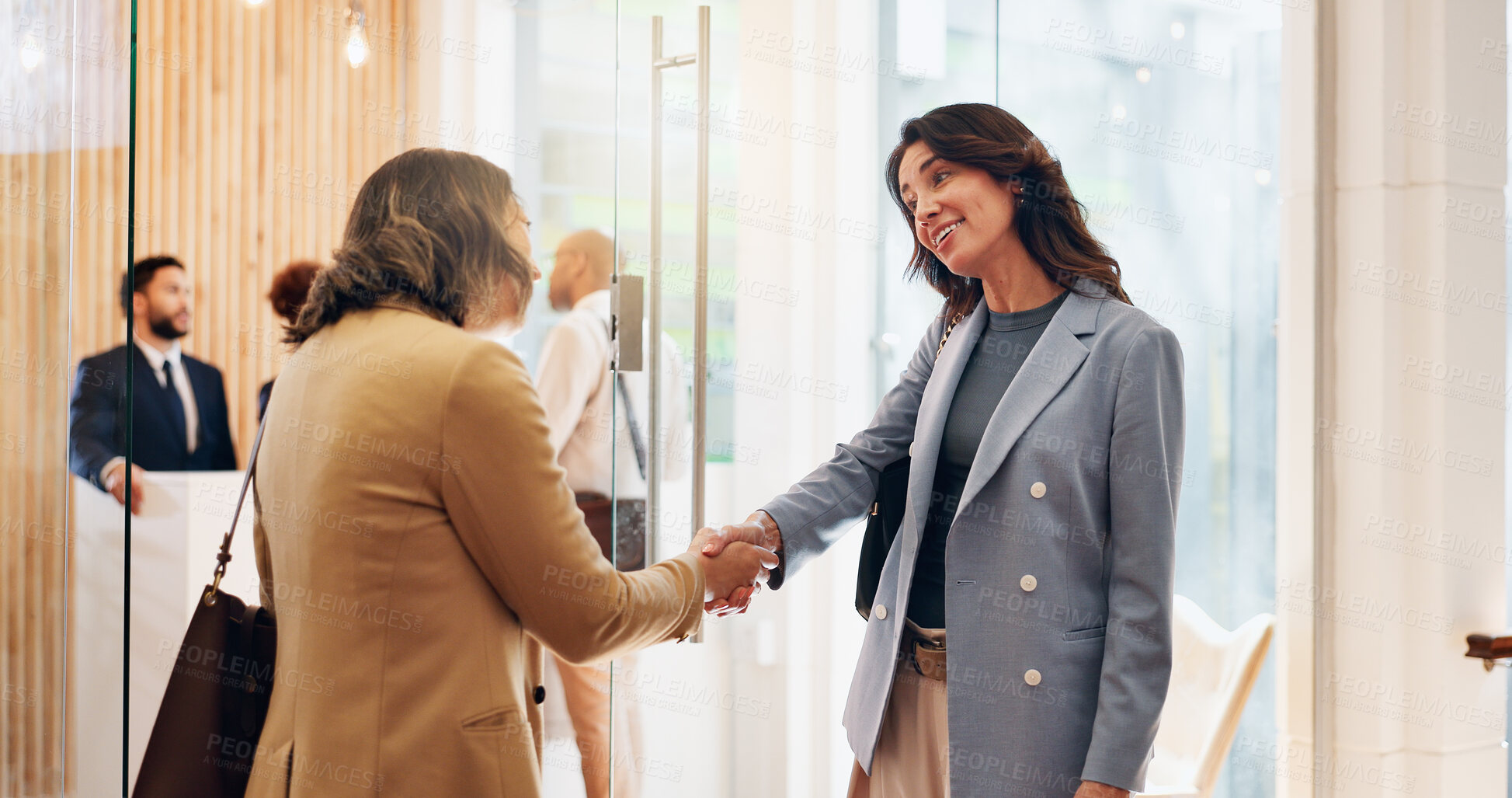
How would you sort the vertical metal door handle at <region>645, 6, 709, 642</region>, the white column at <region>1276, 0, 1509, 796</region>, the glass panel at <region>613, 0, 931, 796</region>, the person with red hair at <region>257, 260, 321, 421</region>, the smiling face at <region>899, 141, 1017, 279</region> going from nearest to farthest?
the person with red hair at <region>257, 260, 321, 421</region> < the smiling face at <region>899, 141, 1017, 279</region> < the vertical metal door handle at <region>645, 6, 709, 642</region> < the white column at <region>1276, 0, 1509, 796</region> < the glass panel at <region>613, 0, 931, 796</region>

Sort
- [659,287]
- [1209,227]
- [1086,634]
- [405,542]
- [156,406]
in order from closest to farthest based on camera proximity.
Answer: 1. [405,542]
2. [1086,634]
3. [156,406]
4. [659,287]
5. [1209,227]

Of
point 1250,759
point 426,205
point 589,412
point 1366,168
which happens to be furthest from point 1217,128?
point 426,205

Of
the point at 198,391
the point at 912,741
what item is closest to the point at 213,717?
the point at 198,391

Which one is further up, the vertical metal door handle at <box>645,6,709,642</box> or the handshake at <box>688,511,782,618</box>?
the vertical metal door handle at <box>645,6,709,642</box>

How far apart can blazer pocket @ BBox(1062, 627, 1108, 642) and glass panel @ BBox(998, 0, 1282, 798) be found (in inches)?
54.1

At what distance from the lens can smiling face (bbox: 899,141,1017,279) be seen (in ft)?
5.59

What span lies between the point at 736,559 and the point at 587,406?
374 mm

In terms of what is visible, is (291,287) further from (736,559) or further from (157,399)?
(736,559)

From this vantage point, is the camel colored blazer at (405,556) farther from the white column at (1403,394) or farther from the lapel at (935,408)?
the white column at (1403,394)

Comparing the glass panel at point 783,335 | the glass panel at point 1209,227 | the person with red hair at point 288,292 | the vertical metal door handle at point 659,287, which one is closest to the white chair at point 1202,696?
the glass panel at point 1209,227

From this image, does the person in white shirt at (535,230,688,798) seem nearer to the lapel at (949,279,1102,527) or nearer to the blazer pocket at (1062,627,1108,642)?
the lapel at (949,279,1102,527)

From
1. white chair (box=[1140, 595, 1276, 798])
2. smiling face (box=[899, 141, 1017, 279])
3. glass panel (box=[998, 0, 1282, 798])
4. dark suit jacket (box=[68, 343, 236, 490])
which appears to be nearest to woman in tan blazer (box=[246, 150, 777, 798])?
dark suit jacket (box=[68, 343, 236, 490])

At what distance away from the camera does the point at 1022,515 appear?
60.7 inches

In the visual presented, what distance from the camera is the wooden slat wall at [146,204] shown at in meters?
1.61
